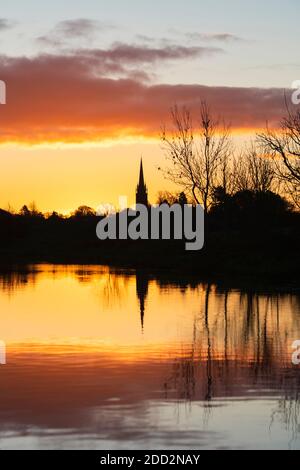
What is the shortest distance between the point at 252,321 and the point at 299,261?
27729 mm

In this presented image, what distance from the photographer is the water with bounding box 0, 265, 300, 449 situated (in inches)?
396

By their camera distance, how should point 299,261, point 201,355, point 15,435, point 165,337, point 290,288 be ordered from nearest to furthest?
point 15,435
point 201,355
point 165,337
point 290,288
point 299,261

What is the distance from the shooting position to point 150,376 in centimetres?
1412

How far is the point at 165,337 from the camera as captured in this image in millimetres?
19203

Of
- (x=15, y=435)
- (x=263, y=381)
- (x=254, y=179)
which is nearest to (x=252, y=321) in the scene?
(x=263, y=381)

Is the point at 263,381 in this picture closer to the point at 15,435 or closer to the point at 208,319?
the point at 15,435

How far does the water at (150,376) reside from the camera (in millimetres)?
10062

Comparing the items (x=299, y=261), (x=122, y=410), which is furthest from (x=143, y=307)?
(x=299, y=261)

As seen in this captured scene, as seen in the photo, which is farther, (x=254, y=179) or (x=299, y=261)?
(x=254, y=179)

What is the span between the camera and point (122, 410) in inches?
447

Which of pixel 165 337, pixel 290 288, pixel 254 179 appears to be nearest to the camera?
pixel 165 337
